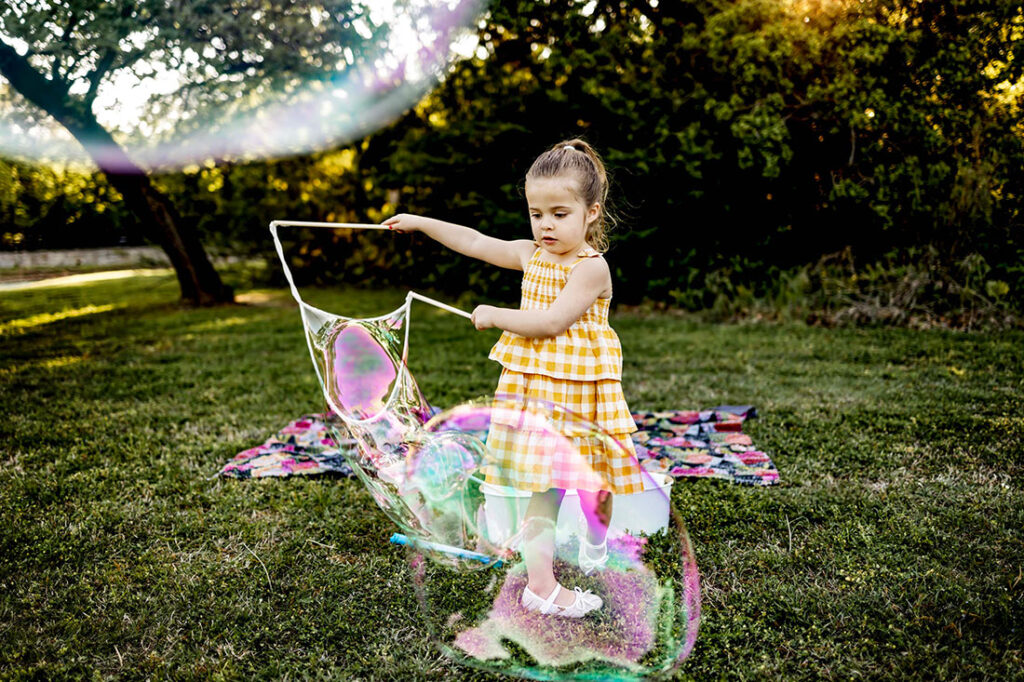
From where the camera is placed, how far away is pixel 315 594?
2.30 metres

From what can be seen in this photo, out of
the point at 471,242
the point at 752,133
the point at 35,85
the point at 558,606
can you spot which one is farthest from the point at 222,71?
the point at 558,606

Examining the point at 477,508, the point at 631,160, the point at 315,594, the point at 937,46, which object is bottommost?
the point at 315,594

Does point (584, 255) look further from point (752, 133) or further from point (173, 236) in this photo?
point (173, 236)

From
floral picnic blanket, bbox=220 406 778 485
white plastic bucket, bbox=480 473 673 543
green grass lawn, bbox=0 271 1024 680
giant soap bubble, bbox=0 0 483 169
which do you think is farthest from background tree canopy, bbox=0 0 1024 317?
white plastic bucket, bbox=480 473 673 543

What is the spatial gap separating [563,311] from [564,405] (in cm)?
28

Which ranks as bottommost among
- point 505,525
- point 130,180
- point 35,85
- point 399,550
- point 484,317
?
point 399,550

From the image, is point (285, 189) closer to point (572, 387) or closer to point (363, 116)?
point (363, 116)

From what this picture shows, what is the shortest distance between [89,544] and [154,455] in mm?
996

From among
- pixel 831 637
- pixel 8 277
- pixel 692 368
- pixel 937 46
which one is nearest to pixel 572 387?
pixel 831 637

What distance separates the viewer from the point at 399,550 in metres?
2.57

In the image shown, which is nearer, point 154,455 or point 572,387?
point 572,387

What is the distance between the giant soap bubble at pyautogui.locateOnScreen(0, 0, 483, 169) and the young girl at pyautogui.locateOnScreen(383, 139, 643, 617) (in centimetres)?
583

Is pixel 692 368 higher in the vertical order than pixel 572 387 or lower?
lower

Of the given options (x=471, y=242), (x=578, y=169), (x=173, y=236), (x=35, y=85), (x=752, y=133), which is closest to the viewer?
(x=578, y=169)
